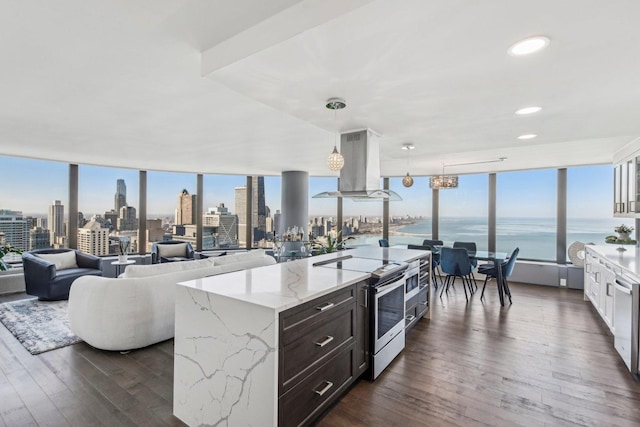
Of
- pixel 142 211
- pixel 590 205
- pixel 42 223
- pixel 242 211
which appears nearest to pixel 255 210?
pixel 242 211

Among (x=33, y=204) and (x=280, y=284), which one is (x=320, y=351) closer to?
(x=280, y=284)

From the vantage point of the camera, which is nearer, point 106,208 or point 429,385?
point 429,385

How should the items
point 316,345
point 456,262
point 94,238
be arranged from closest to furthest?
point 316,345
point 456,262
point 94,238

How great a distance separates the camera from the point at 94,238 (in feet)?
22.2

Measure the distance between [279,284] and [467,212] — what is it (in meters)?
6.56

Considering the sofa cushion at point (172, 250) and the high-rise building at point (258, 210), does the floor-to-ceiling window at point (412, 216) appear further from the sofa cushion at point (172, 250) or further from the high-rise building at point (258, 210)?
the sofa cushion at point (172, 250)

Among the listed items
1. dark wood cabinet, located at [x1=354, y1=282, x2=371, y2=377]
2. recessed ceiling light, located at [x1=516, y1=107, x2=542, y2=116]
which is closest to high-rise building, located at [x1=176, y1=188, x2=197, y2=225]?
dark wood cabinet, located at [x1=354, y1=282, x2=371, y2=377]

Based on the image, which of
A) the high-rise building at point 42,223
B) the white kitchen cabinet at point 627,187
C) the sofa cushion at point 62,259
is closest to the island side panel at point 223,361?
the sofa cushion at point 62,259

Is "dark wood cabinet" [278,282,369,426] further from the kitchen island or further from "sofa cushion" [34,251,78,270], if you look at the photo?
"sofa cushion" [34,251,78,270]

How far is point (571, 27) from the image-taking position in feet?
5.03

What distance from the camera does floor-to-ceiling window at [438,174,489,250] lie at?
285 inches

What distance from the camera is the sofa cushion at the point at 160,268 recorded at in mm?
3328

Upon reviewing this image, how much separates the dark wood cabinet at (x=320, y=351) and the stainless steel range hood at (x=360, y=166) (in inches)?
55.9

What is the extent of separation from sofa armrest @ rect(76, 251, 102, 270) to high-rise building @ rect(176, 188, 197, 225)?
8.37ft
